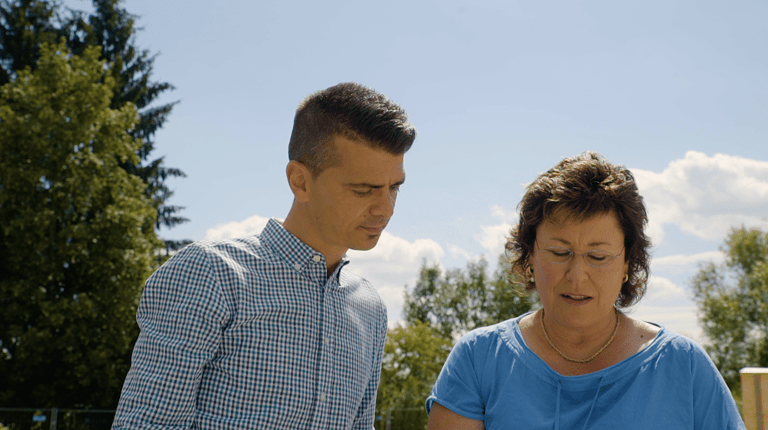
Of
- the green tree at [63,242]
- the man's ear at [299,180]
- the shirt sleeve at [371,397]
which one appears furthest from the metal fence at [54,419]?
the man's ear at [299,180]

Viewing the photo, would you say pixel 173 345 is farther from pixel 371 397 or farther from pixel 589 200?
pixel 589 200

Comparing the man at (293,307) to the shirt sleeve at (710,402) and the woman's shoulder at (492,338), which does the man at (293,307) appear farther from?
the shirt sleeve at (710,402)

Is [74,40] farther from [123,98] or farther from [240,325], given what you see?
[240,325]

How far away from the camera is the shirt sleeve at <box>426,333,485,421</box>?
104 inches

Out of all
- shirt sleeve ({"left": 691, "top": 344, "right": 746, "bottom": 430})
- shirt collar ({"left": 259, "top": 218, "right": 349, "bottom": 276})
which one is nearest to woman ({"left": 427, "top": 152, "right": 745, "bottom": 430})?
shirt sleeve ({"left": 691, "top": 344, "right": 746, "bottom": 430})

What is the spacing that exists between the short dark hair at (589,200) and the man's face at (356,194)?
61 cm

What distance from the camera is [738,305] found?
125 ft

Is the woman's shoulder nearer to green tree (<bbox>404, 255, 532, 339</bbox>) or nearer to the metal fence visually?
the metal fence

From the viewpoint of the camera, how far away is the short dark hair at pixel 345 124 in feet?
8.16

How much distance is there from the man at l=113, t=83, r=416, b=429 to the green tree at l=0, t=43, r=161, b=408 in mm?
16425

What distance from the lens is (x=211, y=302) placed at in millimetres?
2215

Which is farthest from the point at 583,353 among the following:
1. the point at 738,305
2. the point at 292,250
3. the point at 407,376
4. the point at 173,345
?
the point at 738,305

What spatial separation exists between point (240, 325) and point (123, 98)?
24555 mm

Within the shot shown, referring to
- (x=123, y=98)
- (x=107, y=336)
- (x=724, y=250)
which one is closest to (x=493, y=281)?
(x=724, y=250)
